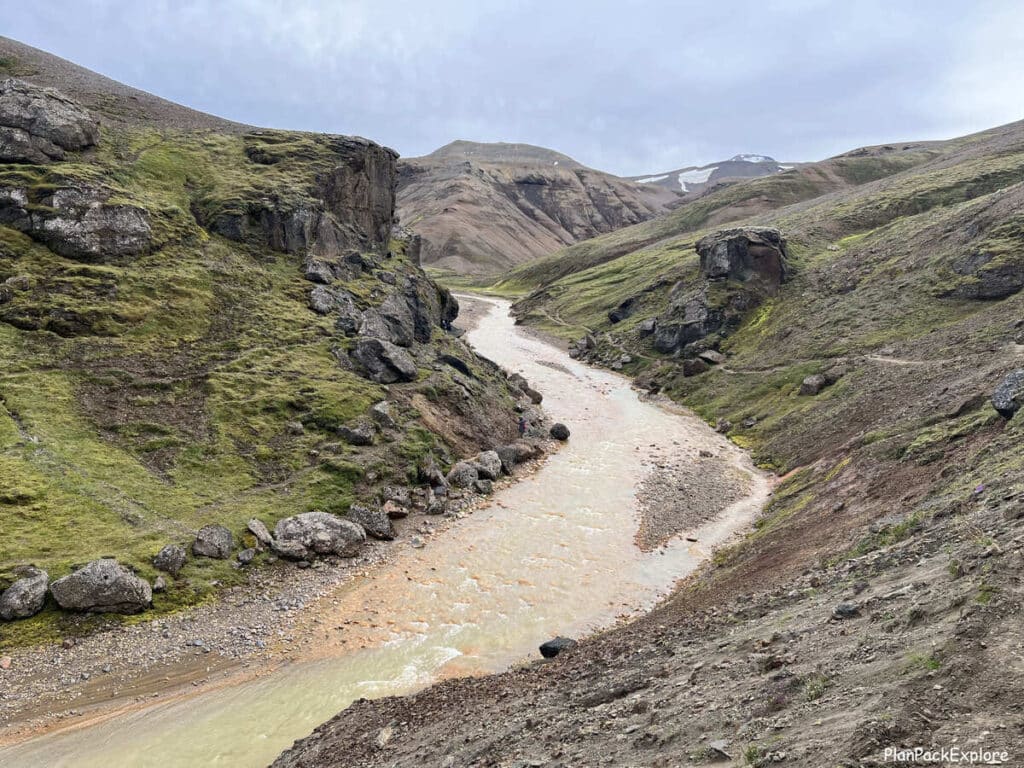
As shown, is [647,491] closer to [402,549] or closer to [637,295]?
[402,549]

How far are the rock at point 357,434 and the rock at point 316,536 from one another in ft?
28.7

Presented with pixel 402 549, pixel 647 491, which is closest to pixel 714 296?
pixel 647 491

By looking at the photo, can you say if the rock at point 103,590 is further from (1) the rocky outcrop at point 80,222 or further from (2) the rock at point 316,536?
(1) the rocky outcrop at point 80,222

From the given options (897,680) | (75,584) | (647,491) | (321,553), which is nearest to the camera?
(897,680)

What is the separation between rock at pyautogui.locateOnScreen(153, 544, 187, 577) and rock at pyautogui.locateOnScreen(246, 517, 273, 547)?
4.06m

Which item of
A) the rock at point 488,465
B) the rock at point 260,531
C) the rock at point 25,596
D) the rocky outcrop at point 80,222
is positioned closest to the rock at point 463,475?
the rock at point 488,465

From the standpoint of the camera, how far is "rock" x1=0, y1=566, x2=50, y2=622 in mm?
25078

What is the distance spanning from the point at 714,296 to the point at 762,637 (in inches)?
3342

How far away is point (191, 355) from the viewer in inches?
1879

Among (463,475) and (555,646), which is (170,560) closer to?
(555,646)

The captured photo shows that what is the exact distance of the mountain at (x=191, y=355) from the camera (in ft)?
107

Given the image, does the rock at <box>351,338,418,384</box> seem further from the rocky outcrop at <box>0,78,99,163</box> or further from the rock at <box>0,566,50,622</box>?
the rocky outcrop at <box>0,78,99,163</box>

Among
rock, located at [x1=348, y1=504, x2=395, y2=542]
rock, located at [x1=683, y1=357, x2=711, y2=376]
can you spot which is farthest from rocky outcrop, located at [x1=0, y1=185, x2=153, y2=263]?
rock, located at [x1=683, y1=357, x2=711, y2=376]

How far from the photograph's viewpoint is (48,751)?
793 inches
